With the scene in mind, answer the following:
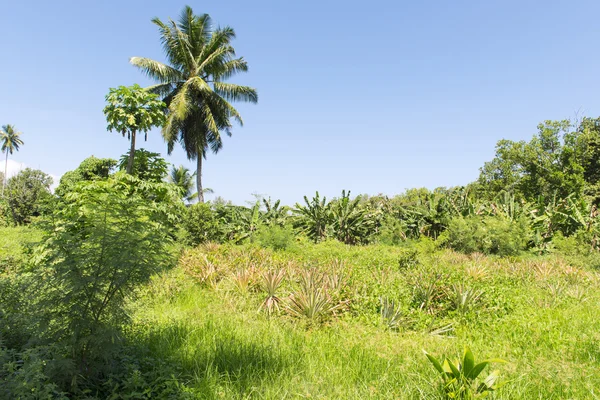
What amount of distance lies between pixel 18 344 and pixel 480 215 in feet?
55.8

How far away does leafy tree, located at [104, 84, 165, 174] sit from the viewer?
352 inches

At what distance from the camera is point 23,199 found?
1117 inches

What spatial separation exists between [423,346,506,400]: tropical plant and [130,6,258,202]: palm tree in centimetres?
1868

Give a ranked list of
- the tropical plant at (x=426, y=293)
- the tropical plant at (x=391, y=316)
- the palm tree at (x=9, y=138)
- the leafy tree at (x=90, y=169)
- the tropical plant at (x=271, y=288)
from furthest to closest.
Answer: the palm tree at (x=9, y=138) → the leafy tree at (x=90, y=169) → the tropical plant at (x=426, y=293) → the tropical plant at (x=271, y=288) → the tropical plant at (x=391, y=316)

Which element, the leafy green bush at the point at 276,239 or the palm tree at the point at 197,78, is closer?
the leafy green bush at the point at 276,239

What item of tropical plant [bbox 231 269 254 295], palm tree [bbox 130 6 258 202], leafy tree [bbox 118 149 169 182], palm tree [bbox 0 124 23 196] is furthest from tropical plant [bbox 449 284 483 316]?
palm tree [bbox 0 124 23 196]

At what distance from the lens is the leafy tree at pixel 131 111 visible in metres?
8.95

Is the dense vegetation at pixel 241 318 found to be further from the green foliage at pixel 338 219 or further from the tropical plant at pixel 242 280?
the green foliage at pixel 338 219

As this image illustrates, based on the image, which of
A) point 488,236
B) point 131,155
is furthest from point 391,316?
point 488,236

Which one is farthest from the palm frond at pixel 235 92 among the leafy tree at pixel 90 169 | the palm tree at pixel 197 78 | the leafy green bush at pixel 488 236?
the leafy green bush at pixel 488 236

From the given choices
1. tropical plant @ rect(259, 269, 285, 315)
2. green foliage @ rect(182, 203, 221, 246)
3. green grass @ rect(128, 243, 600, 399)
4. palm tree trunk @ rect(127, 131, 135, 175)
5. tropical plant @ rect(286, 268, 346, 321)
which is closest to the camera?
green grass @ rect(128, 243, 600, 399)

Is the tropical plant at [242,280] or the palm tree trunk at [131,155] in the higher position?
the palm tree trunk at [131,155]

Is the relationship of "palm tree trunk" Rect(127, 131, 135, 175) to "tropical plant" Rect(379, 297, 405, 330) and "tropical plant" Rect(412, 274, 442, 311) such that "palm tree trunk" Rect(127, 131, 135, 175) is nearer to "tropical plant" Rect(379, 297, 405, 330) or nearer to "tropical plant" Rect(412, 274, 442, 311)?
"tropical plant" Rect(379, 297, 405, 330)

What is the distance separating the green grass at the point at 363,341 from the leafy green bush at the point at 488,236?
6.79 m
